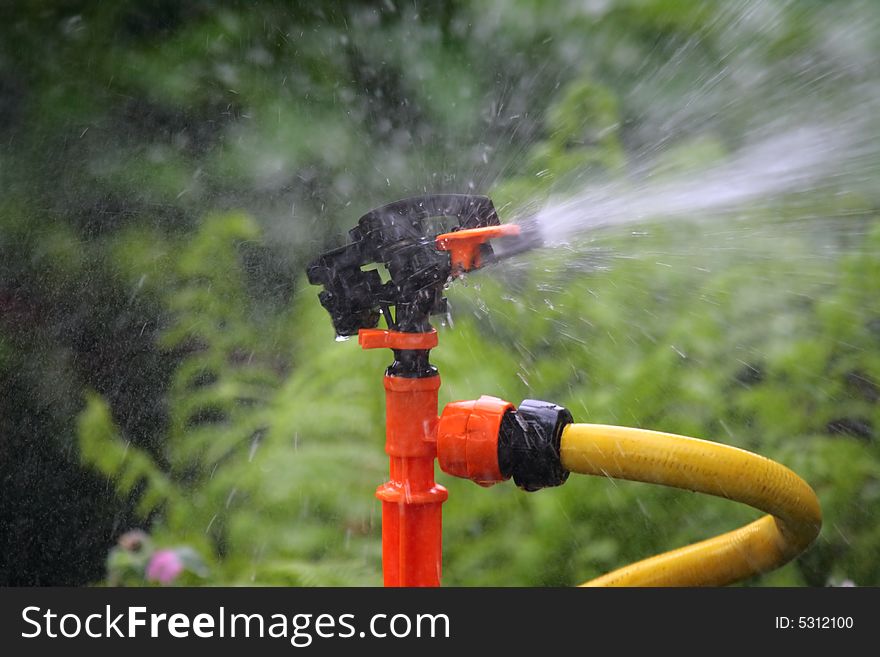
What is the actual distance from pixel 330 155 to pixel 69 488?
3.09 feet

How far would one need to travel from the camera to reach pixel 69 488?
2055 mm

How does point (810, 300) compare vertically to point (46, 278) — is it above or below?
below

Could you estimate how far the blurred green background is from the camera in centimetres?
143

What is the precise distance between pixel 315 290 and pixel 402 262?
0.86 meters

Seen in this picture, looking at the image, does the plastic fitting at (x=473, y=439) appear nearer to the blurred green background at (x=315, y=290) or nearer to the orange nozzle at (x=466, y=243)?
the orange nozzle at (x=466, y=243)

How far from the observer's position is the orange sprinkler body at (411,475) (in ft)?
3.23

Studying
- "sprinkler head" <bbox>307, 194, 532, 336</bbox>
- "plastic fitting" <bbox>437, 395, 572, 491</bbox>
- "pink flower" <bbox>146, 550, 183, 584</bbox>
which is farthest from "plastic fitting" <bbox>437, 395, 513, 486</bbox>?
"pink flower" <bbox>146, 550, 183, 584</bbox>

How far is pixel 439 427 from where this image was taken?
97 cm

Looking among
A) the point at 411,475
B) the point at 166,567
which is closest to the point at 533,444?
the point at 411,475

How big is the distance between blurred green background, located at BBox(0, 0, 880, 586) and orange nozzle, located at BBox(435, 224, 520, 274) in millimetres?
546

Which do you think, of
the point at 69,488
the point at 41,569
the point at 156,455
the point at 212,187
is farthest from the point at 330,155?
the point at 41,569

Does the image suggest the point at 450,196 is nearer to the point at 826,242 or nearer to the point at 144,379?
the point at 826,242

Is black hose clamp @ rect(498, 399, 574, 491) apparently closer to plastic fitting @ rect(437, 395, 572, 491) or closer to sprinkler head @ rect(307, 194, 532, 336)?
plastic fitting @ rect(437, 395, 572, 491)

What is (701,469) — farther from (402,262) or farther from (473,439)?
(402,262)
